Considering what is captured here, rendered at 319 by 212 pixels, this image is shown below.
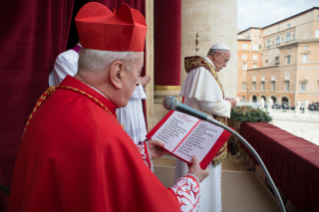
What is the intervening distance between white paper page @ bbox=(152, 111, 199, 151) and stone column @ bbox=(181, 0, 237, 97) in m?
3.30

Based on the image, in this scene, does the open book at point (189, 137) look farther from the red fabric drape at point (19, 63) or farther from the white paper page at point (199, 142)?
the red fabric drape at point (19, 63)

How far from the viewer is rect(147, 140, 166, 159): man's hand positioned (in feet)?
3.93

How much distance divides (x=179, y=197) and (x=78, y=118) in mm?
478

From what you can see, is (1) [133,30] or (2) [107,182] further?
(1) [133,30]

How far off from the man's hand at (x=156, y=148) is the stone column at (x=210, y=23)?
12.0ft

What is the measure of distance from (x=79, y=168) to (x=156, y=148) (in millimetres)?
669

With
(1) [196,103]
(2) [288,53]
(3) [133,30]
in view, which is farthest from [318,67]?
(3) [133,30]

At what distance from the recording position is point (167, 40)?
14.2 ft

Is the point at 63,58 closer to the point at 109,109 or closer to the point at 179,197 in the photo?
the point at 109,109

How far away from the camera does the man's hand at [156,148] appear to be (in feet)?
3.93

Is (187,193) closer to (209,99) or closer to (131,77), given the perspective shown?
(131,77)

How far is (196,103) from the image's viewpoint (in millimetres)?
2418

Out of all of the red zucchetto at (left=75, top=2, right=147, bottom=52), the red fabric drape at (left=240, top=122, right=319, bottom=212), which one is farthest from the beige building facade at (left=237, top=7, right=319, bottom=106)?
the red zucchetto at (left=75, top=2, right=147, bottom=52)

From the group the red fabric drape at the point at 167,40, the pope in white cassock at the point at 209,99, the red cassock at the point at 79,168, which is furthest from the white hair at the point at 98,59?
the red fabric drape at the point at 167,40
